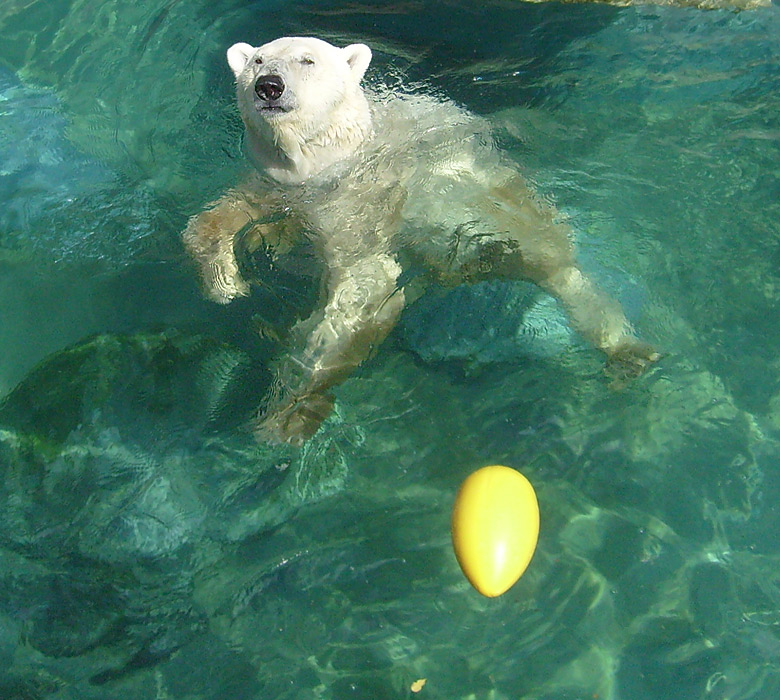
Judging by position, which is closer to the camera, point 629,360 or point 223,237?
point 629,360

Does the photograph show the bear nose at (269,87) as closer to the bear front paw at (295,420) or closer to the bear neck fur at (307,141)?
the bear neck fur at (307,141)

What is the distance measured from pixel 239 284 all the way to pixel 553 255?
156 centimetres

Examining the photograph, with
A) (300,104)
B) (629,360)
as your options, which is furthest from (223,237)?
(629,360)

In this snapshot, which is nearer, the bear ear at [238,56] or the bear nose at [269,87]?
the bear nose at [269,87]

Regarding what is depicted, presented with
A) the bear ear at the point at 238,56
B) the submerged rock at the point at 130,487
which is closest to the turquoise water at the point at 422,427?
the submerged rock at the point at 130,487

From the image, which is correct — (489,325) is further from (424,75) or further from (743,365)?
(424,75)

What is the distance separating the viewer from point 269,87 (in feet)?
11.5

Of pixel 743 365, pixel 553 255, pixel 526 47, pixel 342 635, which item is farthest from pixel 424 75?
pixel 342 635

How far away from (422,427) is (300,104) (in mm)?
1538

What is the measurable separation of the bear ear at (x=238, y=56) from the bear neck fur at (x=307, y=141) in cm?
31

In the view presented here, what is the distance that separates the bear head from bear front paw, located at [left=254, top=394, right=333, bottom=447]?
1.09 meters

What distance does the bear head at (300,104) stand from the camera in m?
3.59

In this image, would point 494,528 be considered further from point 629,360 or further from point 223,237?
point 223,237

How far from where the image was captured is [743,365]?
379 centimetres
